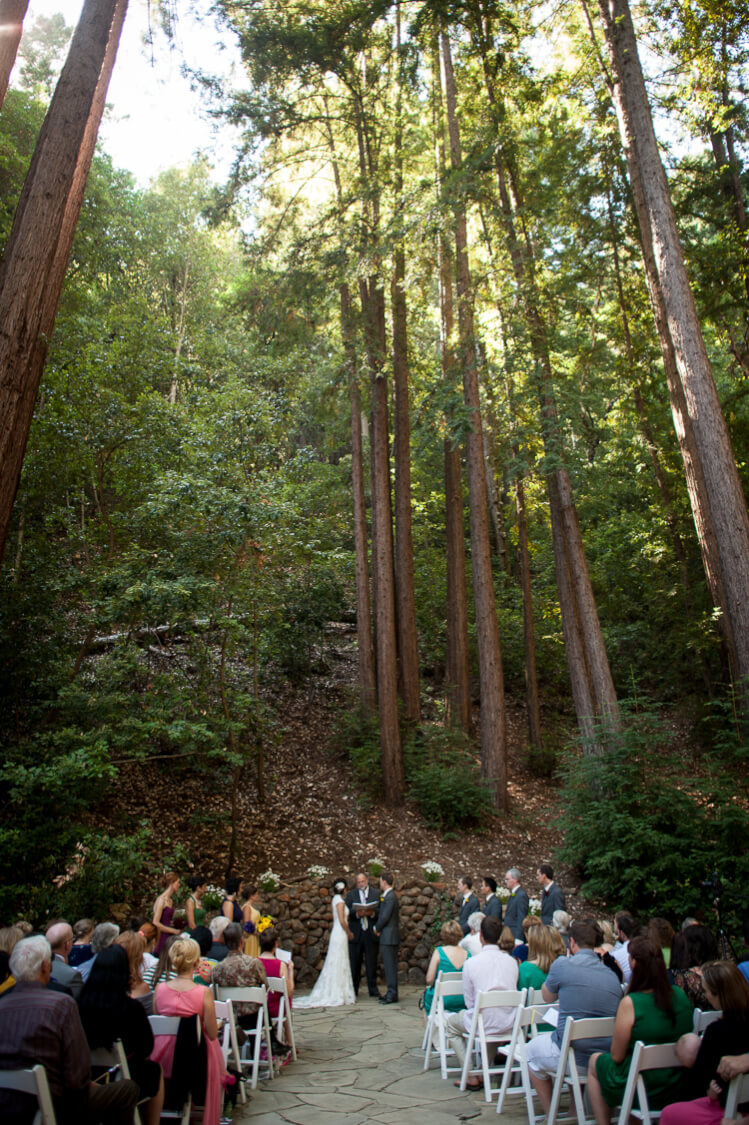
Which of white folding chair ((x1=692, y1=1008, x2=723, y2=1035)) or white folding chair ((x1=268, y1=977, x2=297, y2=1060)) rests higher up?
white folding chair ((x1=692, y1=1008, x2=723, y2=1035))

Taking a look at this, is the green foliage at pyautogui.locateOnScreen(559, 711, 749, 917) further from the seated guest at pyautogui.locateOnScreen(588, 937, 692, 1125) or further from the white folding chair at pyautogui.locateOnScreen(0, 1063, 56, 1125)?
the white folding chair at pyautogui.locateOnScreen(0, 1063, 56, 1125)

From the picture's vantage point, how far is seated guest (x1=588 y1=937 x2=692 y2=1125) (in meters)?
3.38

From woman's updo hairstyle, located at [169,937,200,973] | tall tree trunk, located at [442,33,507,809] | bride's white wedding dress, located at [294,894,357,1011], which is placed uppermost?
tall tree trunk, located at [442,33,507,809]

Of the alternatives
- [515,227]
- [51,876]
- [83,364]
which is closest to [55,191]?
[83,364]

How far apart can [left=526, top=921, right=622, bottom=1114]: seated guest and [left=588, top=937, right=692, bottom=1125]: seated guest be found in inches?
13.5

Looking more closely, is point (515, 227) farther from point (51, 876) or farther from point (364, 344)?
point (51, 876)

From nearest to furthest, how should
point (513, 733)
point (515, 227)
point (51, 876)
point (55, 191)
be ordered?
point (55, 191) < point (51, 876) < point (515, 227) < point (513, 733)

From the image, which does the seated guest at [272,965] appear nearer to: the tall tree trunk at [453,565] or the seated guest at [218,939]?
the seated guest at [218,939]

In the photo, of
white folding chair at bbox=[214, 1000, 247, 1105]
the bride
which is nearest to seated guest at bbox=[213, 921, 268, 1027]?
white folding chair at bbox=[214, 1000, 247, 1105]

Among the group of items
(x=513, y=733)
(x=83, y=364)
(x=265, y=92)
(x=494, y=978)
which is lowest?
(x=494, y=978)

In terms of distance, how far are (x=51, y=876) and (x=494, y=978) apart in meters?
5.30

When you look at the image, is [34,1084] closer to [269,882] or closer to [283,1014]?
[283,1014]

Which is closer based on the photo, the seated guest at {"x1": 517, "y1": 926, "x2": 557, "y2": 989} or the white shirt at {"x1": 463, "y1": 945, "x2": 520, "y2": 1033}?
the seated guest at {"x1": 517, "y1": 926, "x2": 557, "y2": 989}

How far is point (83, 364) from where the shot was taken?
11.8 metres
